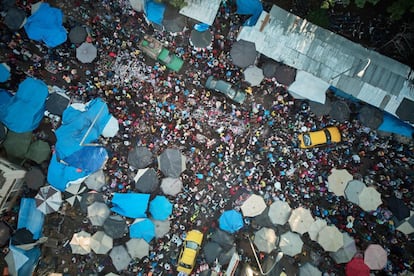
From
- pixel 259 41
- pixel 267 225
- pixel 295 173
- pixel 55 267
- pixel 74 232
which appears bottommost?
pixel 55 267

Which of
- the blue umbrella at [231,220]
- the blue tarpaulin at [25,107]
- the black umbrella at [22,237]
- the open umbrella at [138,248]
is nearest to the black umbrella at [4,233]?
the black umbrella at [22,237]

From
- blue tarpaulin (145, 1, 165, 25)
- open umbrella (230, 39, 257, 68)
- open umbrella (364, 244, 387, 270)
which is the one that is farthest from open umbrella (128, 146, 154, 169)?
open umbrella (364, 244, 387, 270)

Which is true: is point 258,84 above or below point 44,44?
above

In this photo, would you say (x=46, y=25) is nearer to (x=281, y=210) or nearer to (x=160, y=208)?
(x=160, y=208)

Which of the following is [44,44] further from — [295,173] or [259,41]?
[295,173]

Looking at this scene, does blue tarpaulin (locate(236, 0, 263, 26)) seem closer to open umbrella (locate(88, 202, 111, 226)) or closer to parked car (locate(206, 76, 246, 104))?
parked car (locate(206, 76, 246, 104))

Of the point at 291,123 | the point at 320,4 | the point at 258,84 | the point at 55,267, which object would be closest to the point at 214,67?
the point at 258,84

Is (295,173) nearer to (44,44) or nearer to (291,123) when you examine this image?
(291,123)
